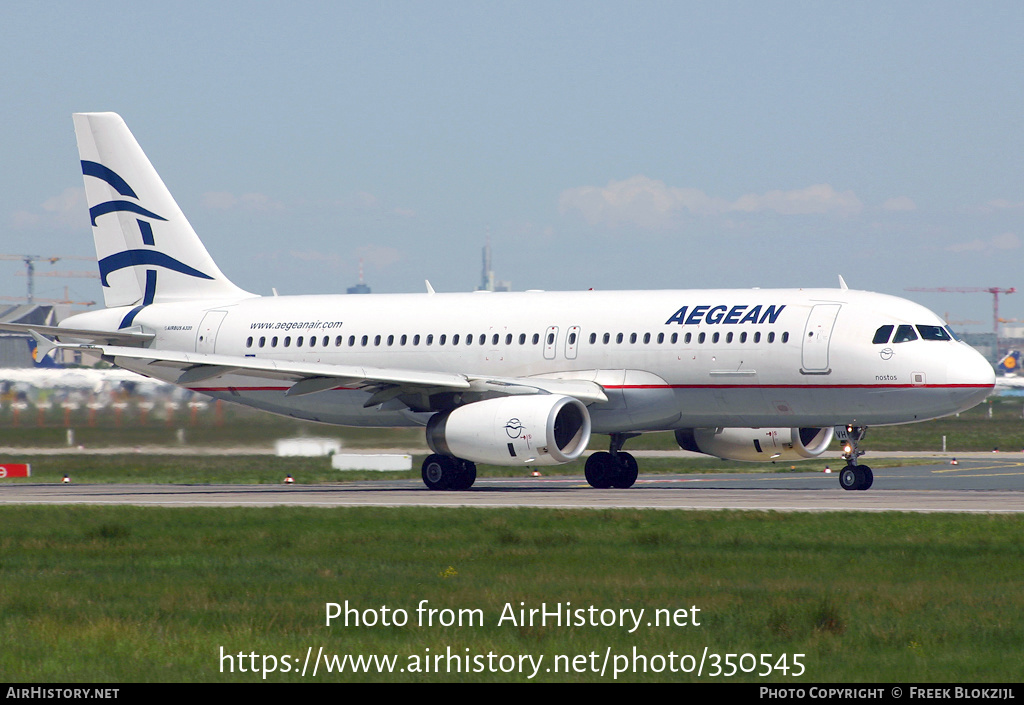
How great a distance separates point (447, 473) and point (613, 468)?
4254 mm

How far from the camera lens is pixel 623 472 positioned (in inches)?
1460

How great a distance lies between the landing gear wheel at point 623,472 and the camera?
37.1 m

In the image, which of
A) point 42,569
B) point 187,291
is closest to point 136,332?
point 187,291

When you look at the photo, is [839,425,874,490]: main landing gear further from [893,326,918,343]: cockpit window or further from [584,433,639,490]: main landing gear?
[584,433,639,490]: main landing gear

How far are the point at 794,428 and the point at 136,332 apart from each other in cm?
1837

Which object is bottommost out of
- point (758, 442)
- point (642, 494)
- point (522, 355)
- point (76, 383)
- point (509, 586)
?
point (642, 494)

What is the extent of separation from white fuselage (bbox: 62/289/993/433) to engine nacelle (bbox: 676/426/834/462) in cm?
265

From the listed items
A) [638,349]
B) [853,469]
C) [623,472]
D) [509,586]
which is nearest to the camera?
[509,586]

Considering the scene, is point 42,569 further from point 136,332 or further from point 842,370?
point 136,332

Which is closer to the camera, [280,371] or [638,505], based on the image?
[638,505]

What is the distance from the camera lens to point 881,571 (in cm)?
1803

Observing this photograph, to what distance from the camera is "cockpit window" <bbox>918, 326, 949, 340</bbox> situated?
32.6 meters

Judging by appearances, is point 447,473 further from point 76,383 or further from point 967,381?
point 76,383

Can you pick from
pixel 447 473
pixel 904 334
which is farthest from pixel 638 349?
pixel 904 334
